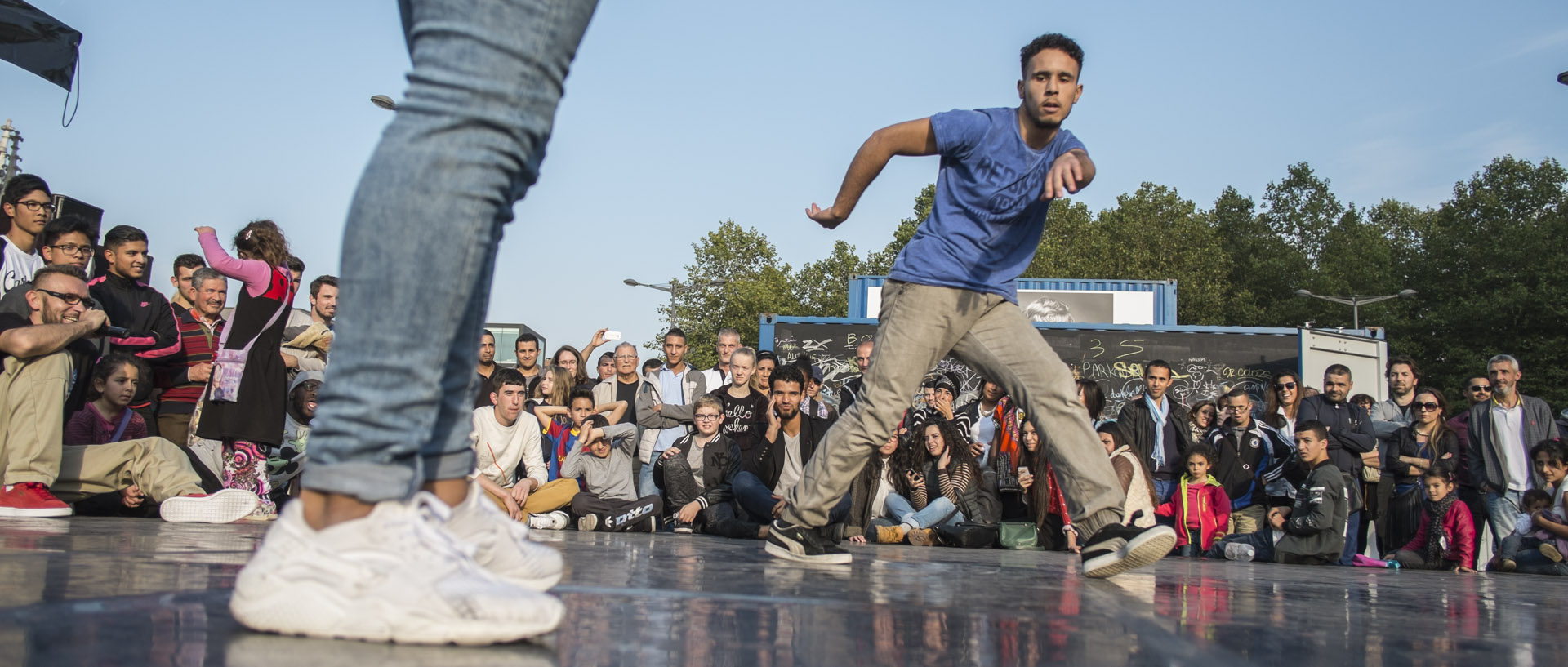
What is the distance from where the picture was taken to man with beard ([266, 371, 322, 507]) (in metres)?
7.95

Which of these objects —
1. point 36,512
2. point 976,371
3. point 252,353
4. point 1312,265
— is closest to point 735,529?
point 252,353

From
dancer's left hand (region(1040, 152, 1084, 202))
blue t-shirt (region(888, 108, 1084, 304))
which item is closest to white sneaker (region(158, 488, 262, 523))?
blue t-shirt (region(888, 108, 1084, 304))

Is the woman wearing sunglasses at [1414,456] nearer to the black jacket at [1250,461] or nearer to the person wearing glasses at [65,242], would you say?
the black jacket at [1250,461]

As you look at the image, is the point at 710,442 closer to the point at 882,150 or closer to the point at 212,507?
the point at 212,507

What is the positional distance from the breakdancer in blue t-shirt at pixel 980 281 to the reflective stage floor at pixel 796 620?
72 cm

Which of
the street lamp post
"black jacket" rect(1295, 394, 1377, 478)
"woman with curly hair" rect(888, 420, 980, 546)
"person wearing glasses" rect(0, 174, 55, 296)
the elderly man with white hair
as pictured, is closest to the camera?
"person wearing glasses" rect(0, 174, 55, 296)

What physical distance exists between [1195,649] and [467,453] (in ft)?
4.07

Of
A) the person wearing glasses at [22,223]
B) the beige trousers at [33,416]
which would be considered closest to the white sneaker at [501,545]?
the beige trousers at [33,416]

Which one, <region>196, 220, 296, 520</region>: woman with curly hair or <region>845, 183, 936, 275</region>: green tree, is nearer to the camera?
<region>196, 220, 296, 520</region>: woman with curly hair

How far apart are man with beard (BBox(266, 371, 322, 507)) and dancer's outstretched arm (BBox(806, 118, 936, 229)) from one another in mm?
5325

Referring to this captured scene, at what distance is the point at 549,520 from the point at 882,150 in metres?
5.31

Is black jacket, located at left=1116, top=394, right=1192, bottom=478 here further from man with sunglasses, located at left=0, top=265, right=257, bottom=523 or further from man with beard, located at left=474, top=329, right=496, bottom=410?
man with sunglasses, located at left=0, top=265, right=257, bottom=523

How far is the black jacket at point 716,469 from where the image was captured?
29.3 feet

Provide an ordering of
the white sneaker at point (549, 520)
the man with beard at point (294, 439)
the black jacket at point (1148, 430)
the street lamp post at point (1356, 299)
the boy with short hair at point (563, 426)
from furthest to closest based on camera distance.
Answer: the street lamp post at point (1356, 299) → the boy with short hair at point (563, 426) → the black jacket at point (1148, 430) → the white sneaker at point (549, 520) → the man with beard at point (294, 439)
